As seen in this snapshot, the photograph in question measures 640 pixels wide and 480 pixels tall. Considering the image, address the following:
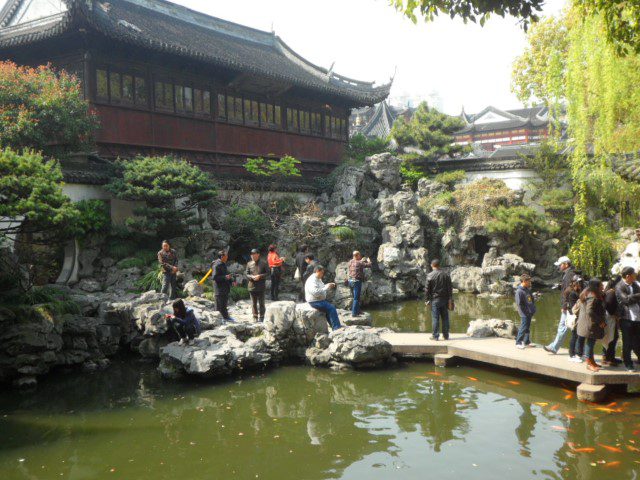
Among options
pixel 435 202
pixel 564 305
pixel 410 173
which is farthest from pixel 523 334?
pixel 410 173

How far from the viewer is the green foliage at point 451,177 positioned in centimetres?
2341

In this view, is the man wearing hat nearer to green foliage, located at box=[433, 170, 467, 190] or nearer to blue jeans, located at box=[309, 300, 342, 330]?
blue jeans, located at box=[309, 300, 342, 330]

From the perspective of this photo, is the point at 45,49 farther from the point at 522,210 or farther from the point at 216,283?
the point at 522,210

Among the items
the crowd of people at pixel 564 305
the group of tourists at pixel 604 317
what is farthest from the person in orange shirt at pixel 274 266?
the group of tourists at pixel 604 317

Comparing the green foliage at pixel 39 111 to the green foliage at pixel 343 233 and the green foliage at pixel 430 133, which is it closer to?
the green foliage at pixel 343 233

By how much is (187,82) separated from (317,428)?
47.3 ft

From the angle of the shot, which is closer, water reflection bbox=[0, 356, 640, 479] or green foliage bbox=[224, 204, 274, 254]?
water reflection bbox=[0, 356, 640, 479]

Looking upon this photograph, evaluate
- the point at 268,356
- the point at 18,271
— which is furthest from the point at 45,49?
the point at 268,356

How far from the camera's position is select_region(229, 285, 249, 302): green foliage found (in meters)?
14.4

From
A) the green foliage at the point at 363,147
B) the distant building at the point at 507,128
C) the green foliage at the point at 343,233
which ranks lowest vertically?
the green foliage at the point at 343,233

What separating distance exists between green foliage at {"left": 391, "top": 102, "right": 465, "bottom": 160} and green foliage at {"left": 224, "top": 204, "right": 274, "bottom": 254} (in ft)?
35.5

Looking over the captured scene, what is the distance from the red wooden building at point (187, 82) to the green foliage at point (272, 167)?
646mm

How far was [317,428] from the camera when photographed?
23.4 ft

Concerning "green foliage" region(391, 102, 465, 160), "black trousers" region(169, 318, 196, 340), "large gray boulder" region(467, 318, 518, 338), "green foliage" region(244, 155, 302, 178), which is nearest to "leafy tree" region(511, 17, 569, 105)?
"green foliage" region(391, 102, 465, 160)
